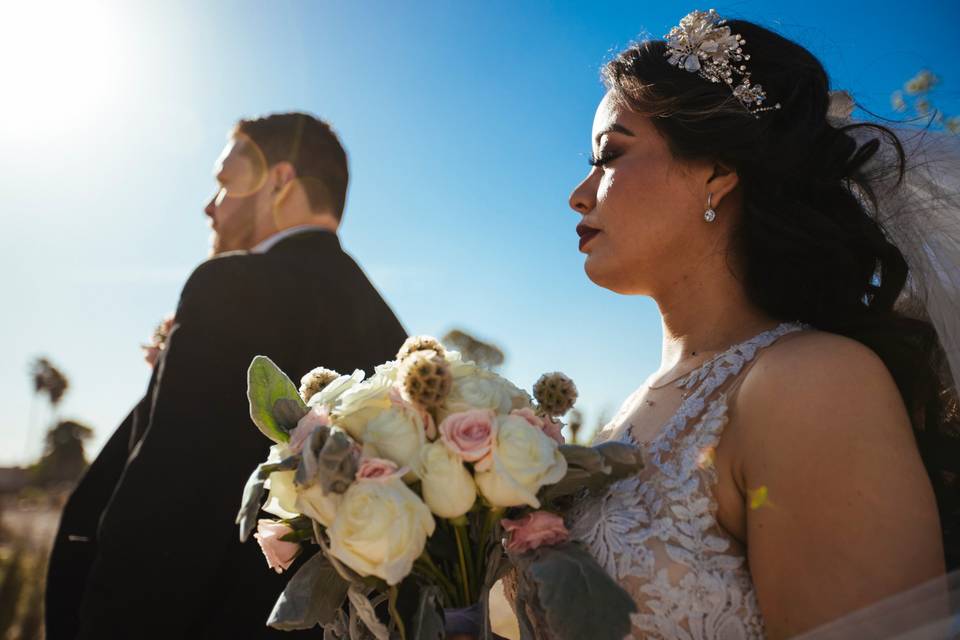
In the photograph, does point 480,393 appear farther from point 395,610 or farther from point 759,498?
point 759,498

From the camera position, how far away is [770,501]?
1.71 metres

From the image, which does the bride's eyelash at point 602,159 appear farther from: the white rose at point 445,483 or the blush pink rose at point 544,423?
the white rose at point 445,483

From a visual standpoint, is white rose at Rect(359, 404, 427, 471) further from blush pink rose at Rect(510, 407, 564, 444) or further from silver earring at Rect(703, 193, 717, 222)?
silver earring at Rect(703, 193, 717, 222)

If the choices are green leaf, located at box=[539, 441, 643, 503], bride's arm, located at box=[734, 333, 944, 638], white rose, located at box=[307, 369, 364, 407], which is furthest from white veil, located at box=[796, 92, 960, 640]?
white rose, located at box=[307, 369, 364, 407]

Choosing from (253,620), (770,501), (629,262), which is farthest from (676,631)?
(253,620)

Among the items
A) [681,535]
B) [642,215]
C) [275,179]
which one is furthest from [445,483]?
[275,179]

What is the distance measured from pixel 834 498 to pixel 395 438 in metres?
1.06

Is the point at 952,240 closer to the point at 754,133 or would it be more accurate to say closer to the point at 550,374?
the point at 754,133

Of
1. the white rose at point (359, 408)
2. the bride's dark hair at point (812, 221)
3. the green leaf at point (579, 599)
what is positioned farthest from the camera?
the bride's dark hair at point (812, 221)

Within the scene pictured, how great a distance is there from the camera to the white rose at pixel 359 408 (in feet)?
5.06

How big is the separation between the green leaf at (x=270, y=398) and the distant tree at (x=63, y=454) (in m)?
47.4

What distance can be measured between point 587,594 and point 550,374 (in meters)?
0.62

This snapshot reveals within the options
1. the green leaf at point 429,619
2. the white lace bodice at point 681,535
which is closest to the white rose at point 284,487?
the green leaf at point 429,619

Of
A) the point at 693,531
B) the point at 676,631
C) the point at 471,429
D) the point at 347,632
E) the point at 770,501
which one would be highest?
the point at 471,429
